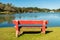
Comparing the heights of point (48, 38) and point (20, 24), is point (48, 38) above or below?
below

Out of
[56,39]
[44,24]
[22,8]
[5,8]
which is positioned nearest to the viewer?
[56,39]

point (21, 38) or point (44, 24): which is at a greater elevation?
point (44, 24)

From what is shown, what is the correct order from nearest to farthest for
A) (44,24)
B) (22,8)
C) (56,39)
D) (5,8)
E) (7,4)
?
(56,39) → (44,24) → (5,8) → (7,4) → (22,8)

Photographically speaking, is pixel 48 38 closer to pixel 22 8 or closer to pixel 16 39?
pixel 16 39

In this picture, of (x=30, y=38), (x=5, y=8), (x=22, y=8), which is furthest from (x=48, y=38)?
(x=22, y=8)

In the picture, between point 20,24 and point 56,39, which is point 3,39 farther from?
point 56,39

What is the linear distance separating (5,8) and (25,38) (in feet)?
480

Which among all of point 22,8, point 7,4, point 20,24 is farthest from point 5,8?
point 20,24

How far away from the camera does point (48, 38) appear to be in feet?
28.3

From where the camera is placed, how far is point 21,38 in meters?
8.73

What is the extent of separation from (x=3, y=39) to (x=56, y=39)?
2735 millimetres

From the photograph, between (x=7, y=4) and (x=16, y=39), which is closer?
(x=16, y=39)

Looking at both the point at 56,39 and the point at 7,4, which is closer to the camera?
the point at 56,39

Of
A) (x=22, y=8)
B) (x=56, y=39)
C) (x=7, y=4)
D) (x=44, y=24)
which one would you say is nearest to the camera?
(x=56, y=39)
